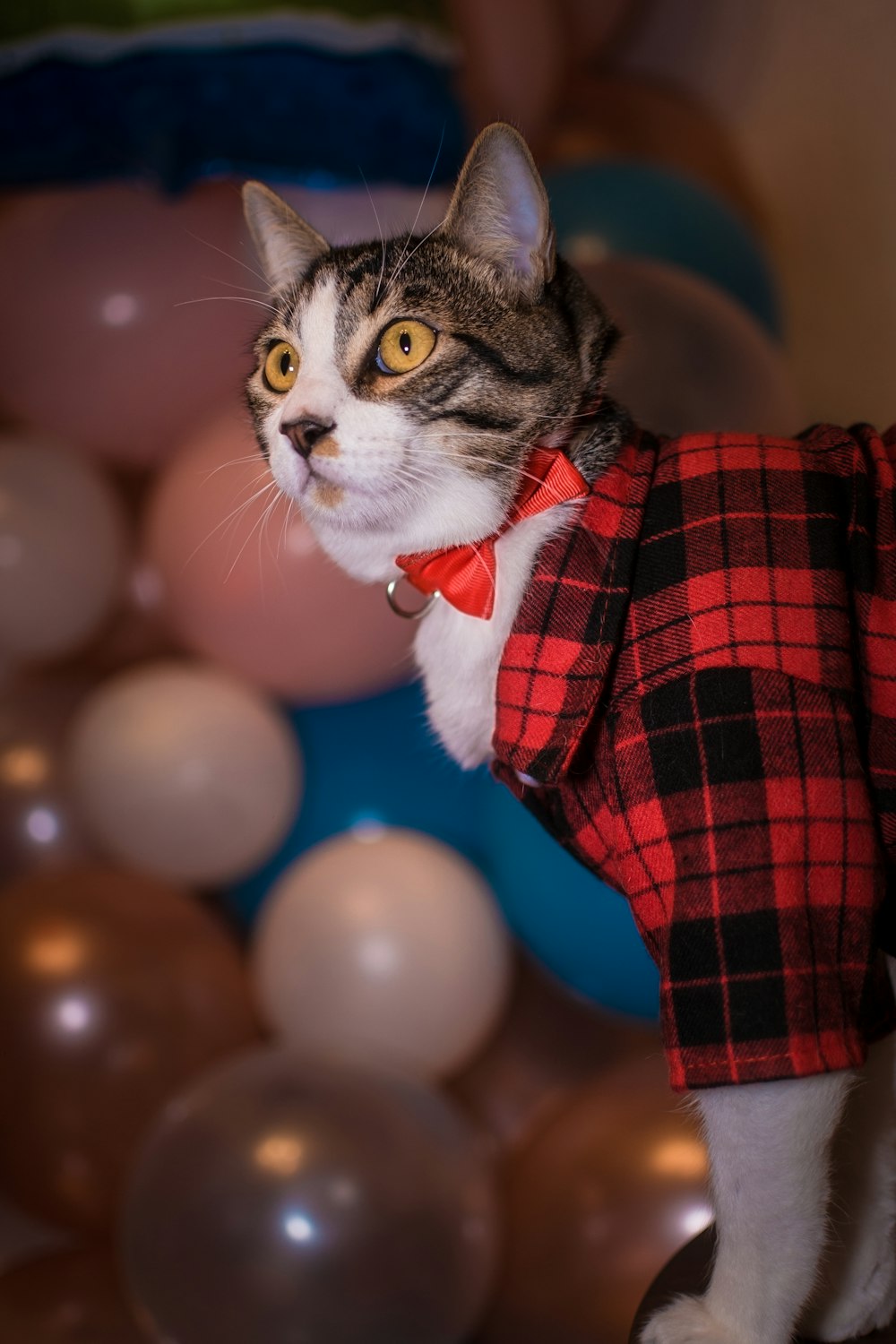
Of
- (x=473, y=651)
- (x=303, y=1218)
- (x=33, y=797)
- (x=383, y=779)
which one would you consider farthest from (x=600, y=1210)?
(x=33, y=797)

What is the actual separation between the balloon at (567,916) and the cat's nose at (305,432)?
69 centimetres

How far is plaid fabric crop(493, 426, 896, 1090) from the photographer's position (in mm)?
684

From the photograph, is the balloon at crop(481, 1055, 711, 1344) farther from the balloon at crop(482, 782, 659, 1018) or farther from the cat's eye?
the cat's eye

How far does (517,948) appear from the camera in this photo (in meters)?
1.70

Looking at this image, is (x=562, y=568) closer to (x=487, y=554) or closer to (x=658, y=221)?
(x=487, y=554)

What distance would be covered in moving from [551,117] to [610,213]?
1.34 feet

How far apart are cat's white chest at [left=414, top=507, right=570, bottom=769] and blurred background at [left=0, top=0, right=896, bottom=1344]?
1.67 ft

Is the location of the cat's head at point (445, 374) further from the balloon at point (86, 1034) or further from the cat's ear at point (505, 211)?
the balloon at point (86, 1034)

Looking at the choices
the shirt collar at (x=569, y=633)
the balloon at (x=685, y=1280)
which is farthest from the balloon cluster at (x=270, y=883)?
the shirt collar at (x=569, y=633)

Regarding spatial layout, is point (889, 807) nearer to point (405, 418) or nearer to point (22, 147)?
point (405, 418)

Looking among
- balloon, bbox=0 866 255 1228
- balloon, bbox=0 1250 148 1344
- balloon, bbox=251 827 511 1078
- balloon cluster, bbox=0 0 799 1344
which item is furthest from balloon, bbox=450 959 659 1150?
balloon, bbox=0 1250 148 1344

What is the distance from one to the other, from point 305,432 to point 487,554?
14 cm

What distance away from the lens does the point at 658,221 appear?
1720mm

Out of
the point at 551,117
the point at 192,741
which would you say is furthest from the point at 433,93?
the point at 192,741
